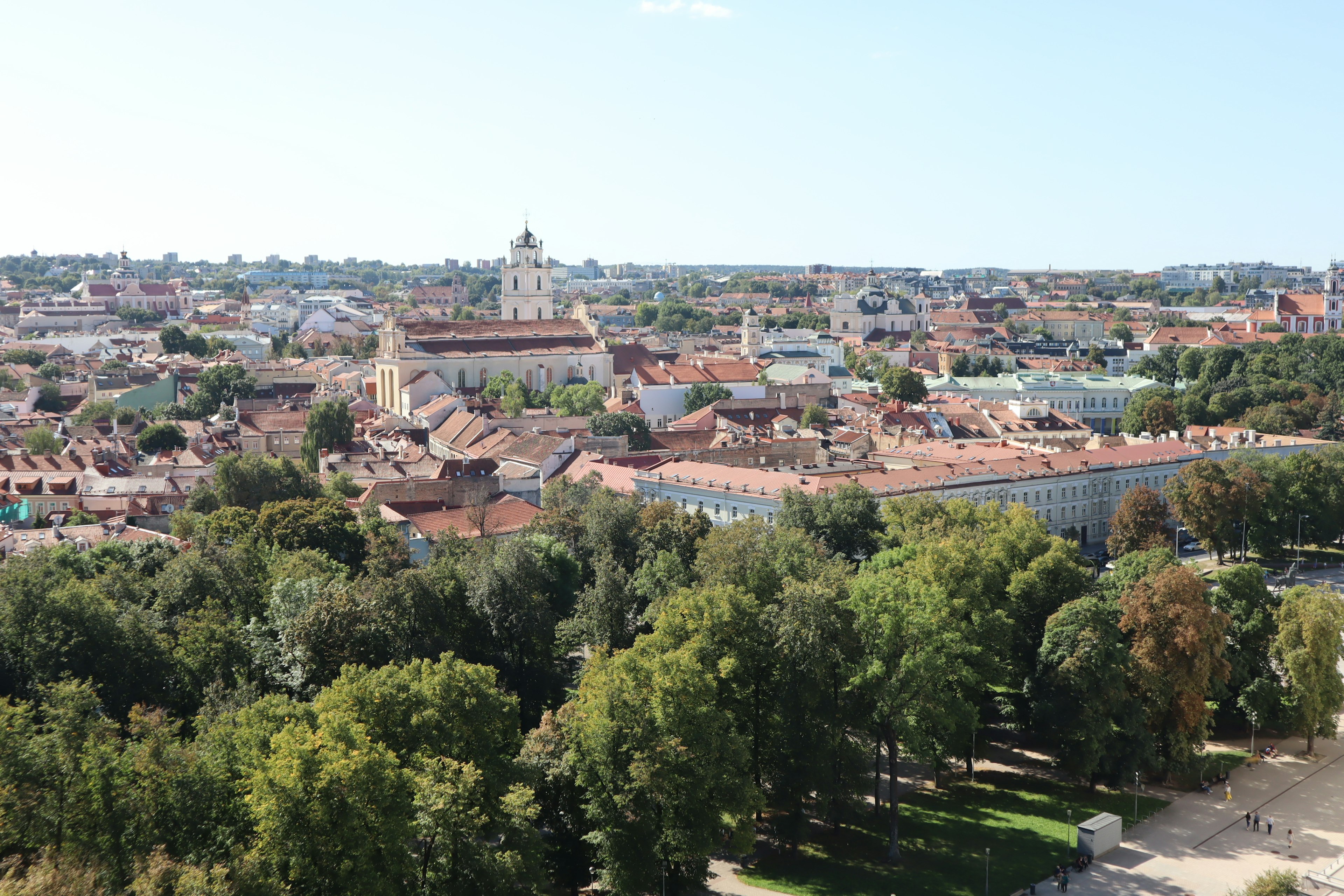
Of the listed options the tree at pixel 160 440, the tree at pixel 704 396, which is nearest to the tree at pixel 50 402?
→ the tree at pixel 160 440

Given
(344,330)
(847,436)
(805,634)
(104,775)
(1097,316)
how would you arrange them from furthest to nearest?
A: (1097,316) < (344,330) < (847,436) < (805,634) < (104,775)

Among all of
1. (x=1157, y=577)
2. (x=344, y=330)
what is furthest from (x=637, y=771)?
(x=344, y=330)

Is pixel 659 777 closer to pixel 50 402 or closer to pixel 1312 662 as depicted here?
pixel 1312 662

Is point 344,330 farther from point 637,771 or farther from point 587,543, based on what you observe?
point 637,771

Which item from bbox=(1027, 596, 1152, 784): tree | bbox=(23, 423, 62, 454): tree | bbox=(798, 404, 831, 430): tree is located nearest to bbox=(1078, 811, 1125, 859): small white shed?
bbox=(1027, 596, 1152, 784): tree

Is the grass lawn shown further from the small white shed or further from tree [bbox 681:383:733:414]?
tree [bbox 681:383:733:414]

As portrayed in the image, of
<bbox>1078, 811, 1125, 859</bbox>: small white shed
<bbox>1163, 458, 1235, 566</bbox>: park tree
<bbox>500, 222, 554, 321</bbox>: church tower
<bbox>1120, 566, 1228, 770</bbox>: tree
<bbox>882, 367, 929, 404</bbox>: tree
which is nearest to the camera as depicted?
<bbox>1078, 811, 1125, 859</bbox>: small white shed
